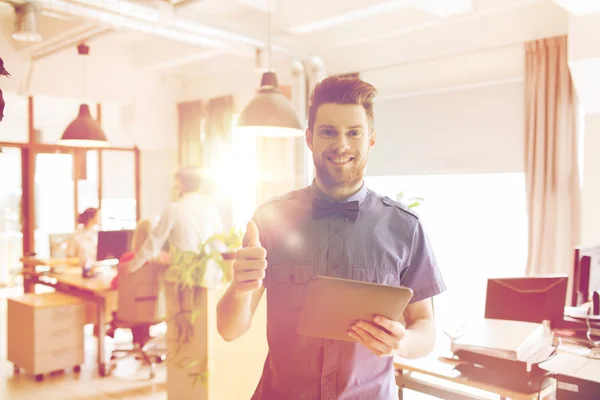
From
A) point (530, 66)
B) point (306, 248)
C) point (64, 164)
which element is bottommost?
point (306, 248)

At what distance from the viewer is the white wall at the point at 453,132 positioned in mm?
4855

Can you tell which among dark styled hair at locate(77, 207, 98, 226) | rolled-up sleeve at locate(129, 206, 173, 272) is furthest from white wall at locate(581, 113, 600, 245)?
dark styled hair at locate(77, 207, 98, 226)

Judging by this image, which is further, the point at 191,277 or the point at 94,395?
the point at 94,395

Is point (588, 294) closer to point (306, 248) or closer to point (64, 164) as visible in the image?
point (306, 248)

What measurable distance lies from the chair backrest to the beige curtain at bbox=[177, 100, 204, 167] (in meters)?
3.39

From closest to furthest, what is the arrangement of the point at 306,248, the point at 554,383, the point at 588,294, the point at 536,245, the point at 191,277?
the point at 306,248 → the point at 554,383 → the point at 588,294 → the point at 191,277 → the point at 536,245

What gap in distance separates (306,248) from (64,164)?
23.7ft

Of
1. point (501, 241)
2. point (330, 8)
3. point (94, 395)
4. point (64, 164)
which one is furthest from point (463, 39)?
point (64, 164)

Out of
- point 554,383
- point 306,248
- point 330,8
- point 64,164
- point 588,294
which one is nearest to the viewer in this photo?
point 306,248

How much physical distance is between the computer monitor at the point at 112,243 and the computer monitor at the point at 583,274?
430 centimetres

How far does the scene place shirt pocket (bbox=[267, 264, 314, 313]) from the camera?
153 cm

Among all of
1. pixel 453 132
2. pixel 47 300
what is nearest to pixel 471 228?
pixel 453 132

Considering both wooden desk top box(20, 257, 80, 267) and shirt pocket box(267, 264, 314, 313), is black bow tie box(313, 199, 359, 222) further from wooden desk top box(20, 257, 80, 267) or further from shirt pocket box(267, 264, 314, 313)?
wooden desk top box(20, 257, 80, 267)

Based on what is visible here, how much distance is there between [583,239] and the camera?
432 cm
